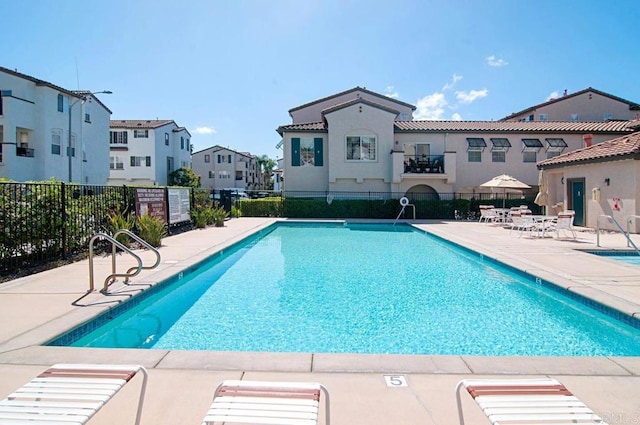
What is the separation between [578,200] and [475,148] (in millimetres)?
9900

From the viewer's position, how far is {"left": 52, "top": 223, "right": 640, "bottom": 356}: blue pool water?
516 centimetres

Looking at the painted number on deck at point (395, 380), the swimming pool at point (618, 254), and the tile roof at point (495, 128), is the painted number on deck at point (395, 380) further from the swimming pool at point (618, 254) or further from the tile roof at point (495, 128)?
the tile roof at point (495, 128)

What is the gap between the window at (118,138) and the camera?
4656 cm

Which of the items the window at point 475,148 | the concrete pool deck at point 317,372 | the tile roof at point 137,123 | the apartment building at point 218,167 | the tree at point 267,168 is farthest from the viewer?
the tree at point 267,168

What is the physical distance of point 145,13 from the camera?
13.5 m

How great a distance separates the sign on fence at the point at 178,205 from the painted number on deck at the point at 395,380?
44.5 feet

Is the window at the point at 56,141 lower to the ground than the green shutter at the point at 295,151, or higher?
higher

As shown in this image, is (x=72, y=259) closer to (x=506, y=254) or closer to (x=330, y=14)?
(x=506, y=254)

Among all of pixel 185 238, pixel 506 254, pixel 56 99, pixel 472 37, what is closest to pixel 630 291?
pixel 506 254

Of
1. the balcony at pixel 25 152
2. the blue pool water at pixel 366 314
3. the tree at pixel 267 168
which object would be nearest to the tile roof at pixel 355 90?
the balcony at pixel 25 152

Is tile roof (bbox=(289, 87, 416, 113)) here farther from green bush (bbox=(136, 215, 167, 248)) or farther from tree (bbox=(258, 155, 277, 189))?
tree (bbox=(258, 155, 277, 189))

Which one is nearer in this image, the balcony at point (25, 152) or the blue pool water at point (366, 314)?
the blue pool water at point (366, 314)

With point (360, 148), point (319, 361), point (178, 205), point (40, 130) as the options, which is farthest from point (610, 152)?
point (40, 130)

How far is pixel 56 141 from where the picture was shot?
3045 cm
